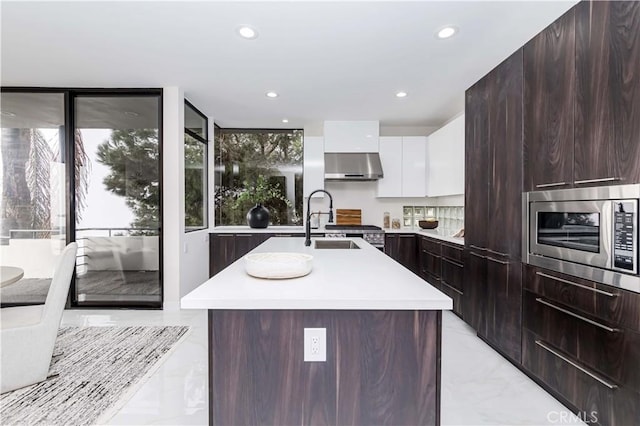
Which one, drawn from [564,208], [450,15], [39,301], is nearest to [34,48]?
[39,301]

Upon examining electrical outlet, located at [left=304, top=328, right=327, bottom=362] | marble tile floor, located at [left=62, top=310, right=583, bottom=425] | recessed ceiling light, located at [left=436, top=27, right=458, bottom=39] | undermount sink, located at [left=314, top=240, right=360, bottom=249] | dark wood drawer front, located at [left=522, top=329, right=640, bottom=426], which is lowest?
marble tile floor, located at [left=62, top=310, right=583, bottom=425]

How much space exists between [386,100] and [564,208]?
98.8 inches

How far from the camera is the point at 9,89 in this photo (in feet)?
11.7

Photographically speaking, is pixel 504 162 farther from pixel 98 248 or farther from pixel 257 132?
pixel 98 248

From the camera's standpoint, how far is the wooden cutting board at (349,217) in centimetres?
492

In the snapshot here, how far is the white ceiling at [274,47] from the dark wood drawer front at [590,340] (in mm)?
2030

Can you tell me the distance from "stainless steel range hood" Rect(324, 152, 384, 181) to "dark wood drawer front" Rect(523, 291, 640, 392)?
9.08 ft

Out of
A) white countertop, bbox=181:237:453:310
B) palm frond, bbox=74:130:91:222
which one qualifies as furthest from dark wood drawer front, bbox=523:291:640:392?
palm frond, bbox=74:130:91:222

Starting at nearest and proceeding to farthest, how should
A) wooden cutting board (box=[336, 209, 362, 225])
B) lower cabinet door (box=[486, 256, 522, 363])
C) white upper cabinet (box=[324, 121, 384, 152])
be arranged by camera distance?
1. lower cabinet door (box=[486, 256, 522, 363])
2. white upper cabinet (box=[324, 121, 384, 152])
3. wooden cutting board (box=[336, 209, 362, 225])

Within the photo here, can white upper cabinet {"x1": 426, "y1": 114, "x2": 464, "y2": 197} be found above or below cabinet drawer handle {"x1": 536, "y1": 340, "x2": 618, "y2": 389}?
above

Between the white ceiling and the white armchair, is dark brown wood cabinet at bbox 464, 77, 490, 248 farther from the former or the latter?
the white armchair

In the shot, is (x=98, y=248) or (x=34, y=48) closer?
(x=34, y=48)

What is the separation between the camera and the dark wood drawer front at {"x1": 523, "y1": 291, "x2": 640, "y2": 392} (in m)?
1.42

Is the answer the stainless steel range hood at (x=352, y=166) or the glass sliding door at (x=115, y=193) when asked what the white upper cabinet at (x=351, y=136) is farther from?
the glass sliding door at (x=115, y=193)
